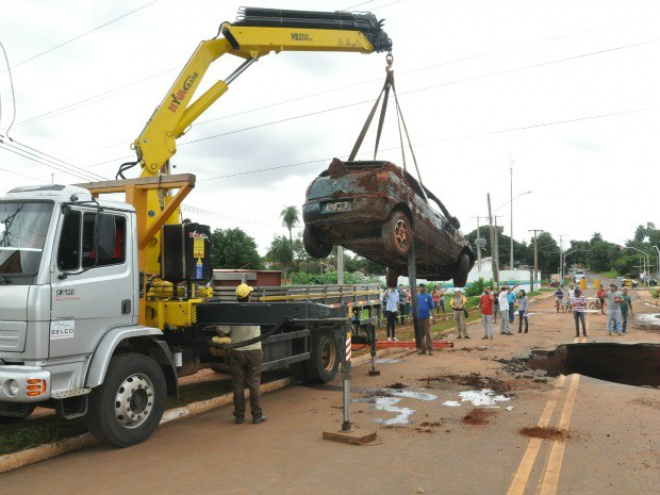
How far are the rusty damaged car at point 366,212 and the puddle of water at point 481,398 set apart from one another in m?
2.47

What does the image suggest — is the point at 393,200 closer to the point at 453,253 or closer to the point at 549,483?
the point at 453,253

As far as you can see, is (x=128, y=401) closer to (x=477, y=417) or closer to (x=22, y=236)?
(x=22, y=236)

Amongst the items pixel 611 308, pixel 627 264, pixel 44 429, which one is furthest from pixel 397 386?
pixel 627 264

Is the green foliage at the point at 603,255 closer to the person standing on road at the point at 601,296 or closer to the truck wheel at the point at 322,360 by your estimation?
the person standing on road at the point at 601,296

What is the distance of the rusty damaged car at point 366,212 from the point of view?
345 inches

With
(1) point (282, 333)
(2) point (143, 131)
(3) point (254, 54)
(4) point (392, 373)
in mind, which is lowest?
(4) point (392, 373)

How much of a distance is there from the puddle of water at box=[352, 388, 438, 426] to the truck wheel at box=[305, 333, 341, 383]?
1.09 metres

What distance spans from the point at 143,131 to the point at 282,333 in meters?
3.65

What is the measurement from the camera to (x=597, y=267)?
134 meters

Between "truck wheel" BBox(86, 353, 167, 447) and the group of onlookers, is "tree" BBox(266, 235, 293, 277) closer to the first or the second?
the group of onlookers

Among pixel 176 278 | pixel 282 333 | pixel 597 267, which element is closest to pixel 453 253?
pixel 282 333

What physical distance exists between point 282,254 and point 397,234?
4070cm

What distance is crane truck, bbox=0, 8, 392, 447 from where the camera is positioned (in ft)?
17.8

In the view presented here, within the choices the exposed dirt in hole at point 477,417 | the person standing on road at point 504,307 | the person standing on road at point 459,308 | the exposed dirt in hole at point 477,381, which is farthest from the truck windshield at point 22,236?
the person standing on road at point 504,307
